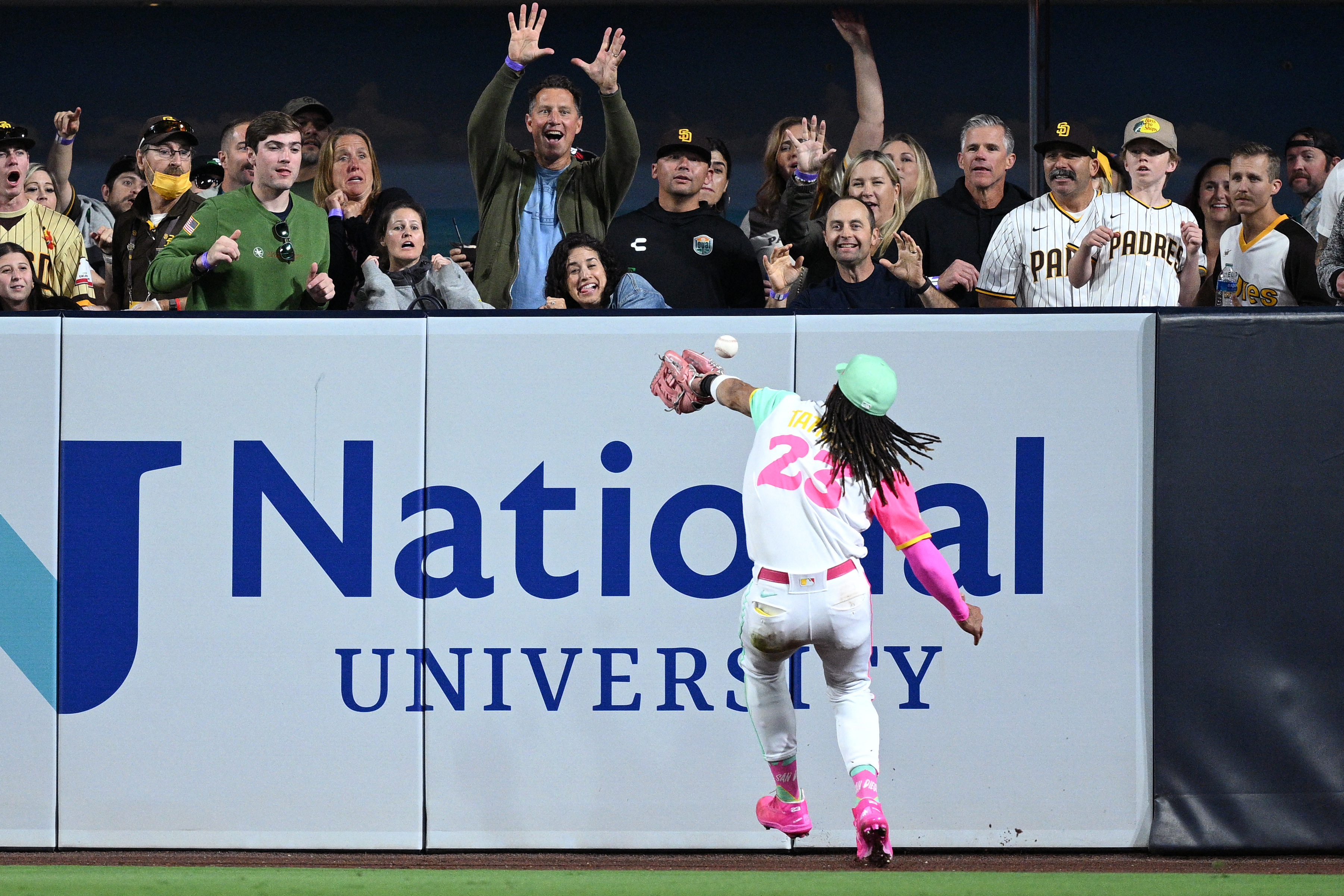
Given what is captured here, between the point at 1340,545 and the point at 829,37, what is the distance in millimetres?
5902

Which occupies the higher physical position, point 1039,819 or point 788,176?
point 788,176

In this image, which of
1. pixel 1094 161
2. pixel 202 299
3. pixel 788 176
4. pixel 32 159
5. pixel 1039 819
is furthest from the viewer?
pixel 32 159

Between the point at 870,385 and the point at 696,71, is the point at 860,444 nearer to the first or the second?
the point at 870,385

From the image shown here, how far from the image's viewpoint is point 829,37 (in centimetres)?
1009

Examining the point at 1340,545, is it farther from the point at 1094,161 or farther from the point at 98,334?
the point at 98,334

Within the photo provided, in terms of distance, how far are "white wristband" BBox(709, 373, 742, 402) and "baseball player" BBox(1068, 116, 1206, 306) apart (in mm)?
1832

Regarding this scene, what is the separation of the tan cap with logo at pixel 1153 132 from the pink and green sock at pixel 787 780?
3474 millimetres

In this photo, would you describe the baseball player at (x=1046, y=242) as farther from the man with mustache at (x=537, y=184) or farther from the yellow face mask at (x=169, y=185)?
the yellow face mask at (x=169, y=185)

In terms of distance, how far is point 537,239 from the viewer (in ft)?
22.2

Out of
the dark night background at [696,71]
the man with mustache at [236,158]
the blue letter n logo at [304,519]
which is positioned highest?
the dark night background at [696,71]

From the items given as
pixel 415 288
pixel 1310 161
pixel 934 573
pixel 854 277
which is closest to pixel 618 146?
pixel 415 288

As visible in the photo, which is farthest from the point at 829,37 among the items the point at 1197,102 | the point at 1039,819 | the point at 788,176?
the point at 1039,819

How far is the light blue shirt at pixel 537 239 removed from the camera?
263 inches

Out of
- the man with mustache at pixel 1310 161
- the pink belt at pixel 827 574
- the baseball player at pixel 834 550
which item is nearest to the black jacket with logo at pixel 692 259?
the baseball player at pixel 834 550
